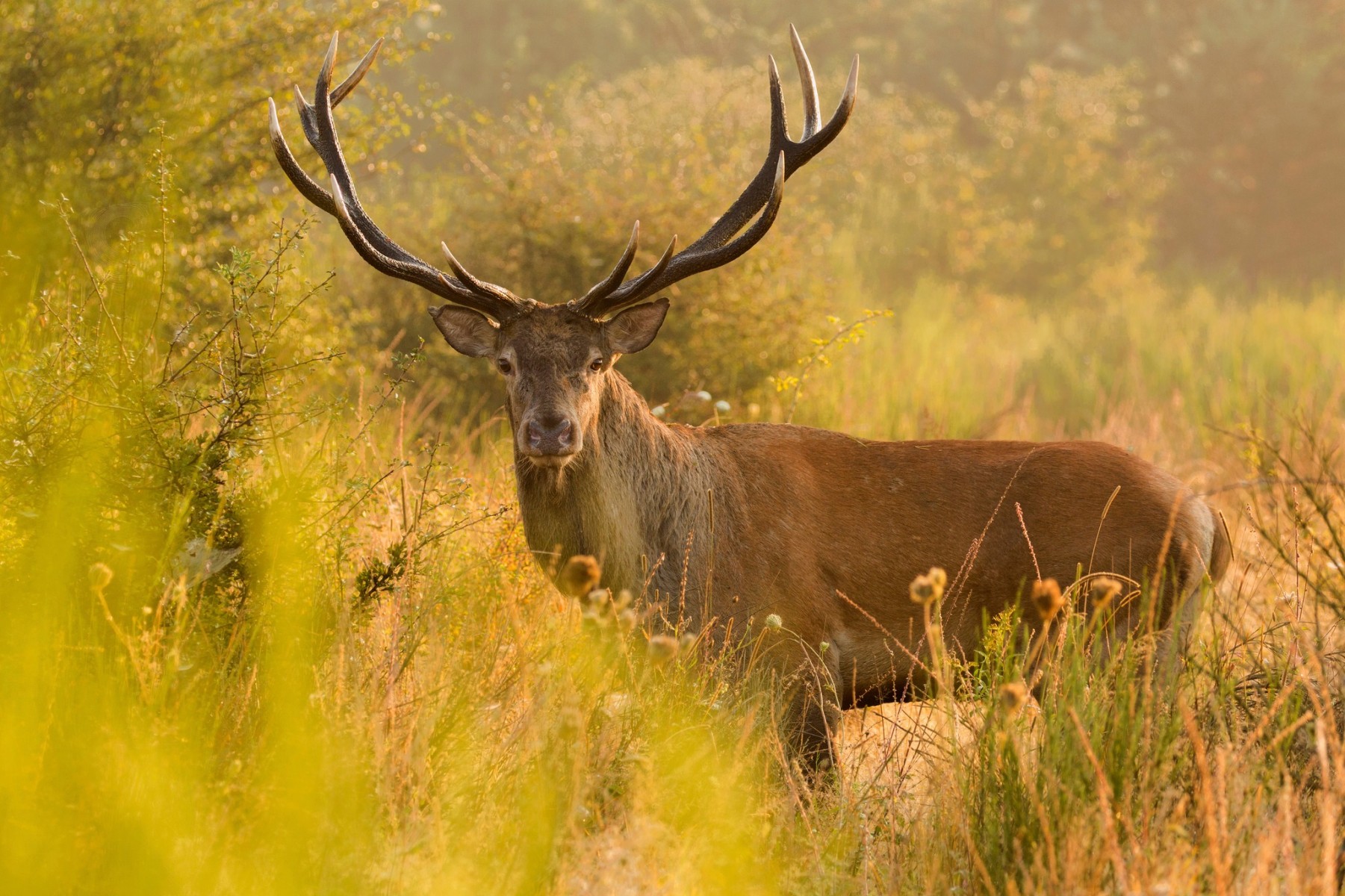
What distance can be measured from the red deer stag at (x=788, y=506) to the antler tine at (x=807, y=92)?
4.2 inches

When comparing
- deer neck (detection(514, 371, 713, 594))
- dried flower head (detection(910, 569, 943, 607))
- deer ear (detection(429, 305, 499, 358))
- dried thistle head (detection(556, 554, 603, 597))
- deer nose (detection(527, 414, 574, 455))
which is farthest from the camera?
deer ear (detection(429, 305, 499, 358))

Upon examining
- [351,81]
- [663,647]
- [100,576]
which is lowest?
[663,647]

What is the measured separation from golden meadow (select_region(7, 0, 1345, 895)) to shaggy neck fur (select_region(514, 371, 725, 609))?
0.78ft

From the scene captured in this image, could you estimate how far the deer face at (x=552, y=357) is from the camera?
4.45 m

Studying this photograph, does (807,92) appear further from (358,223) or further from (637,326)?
(358,223)

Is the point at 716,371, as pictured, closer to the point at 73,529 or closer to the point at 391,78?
the point at 73,529

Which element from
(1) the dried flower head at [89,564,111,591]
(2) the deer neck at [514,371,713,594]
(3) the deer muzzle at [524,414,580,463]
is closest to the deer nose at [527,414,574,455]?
(3) the deer muzzle at [524,414,580,463]

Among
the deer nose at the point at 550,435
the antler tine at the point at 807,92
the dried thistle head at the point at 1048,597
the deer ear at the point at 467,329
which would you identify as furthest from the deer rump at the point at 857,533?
the dried thistle head at the point at 1048,597

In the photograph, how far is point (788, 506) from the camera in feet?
16.2

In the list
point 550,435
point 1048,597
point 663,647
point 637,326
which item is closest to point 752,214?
point 637,326

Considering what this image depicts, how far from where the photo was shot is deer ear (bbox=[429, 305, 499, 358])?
16.4 feet

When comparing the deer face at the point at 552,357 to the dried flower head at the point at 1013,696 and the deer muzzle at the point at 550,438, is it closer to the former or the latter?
the deer muzzle at the point at 550,438

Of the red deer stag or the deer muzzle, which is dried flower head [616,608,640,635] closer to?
the deer muzzle

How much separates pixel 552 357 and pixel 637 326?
1.64 feet
